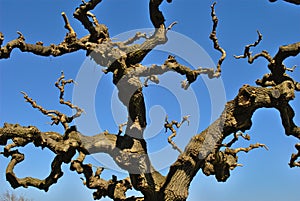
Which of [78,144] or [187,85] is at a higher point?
[187,85]

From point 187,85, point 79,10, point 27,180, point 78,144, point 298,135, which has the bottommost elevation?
point 27,180

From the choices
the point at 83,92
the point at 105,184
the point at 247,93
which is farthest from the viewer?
the point at 83,92

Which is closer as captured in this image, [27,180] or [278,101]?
[278,101]

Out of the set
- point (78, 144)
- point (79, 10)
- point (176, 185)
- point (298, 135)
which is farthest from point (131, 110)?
point (298, 135)

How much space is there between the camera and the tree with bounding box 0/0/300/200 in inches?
258

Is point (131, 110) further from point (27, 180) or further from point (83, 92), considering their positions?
point (27, 180)

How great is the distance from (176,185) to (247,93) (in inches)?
79.8

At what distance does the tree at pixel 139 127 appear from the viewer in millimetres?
6559

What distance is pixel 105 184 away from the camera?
6832 millimetres

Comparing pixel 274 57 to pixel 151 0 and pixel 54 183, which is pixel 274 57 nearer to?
pixel 151 0

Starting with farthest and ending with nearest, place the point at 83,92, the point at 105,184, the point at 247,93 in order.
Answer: the point at 83,92
the point at 105,184
the point at 247,93

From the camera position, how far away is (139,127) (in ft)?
22.8

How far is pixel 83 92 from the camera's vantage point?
8070mm

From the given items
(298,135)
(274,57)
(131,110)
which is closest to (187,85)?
(131,110)
